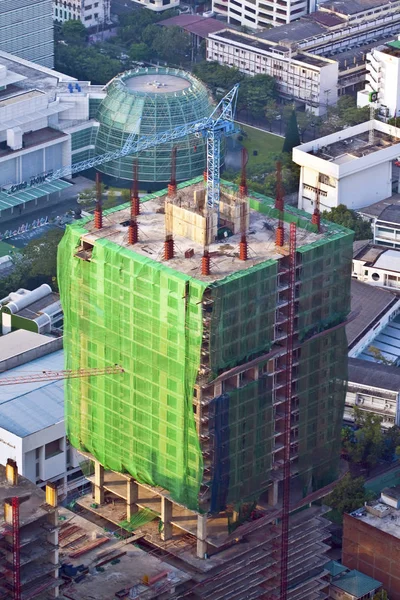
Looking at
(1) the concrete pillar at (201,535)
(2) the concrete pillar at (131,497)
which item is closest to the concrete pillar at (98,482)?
(2) the concrete pillar at (131,497)

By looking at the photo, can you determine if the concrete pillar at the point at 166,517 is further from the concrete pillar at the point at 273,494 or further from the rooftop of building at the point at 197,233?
the rooftop of building at the point at 197,233

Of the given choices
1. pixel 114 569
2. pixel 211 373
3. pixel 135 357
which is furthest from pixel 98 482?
pixel 211 373

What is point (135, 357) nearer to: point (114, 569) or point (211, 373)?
point (211, 373)

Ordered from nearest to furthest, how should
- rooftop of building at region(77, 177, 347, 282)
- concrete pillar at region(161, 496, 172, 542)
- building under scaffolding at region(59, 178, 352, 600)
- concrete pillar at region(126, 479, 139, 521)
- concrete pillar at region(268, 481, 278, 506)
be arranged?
building under scaffolding at region(59, 178, 352, 600) → rooftop of building at region(77, 177, 347, 282) → concrete pillar at region(161, 496, 172, 542) → concrete pillar at region(268, 481, 278, 506) → concrete pillar at region(126, 479, 139, 521)

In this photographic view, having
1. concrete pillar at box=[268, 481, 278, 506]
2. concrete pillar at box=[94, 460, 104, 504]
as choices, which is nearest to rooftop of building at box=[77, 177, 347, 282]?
Answer: concrete pillar at box=[94, 460, 104, 504]

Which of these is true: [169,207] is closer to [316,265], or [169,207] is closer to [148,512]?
[316,265]

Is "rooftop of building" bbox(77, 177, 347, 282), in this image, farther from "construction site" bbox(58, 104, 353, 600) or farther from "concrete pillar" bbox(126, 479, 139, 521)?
"concrete pillar" bbox(126, 479, 139, 521)
